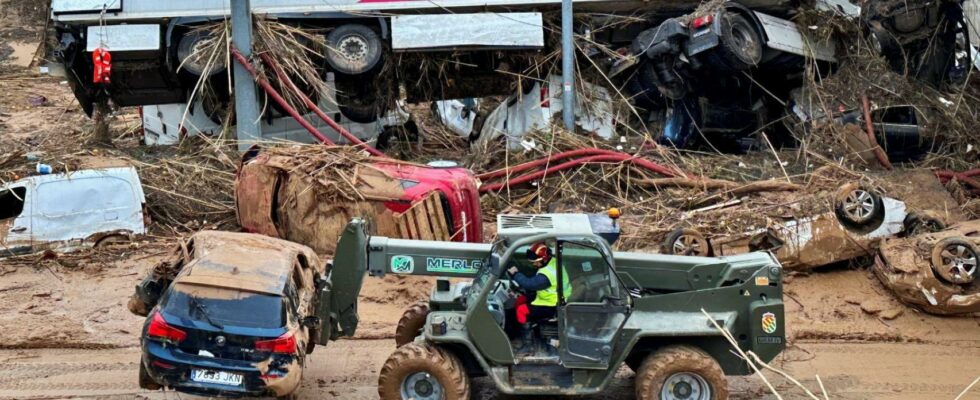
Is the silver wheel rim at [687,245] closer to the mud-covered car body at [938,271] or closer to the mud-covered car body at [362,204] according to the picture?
the mud-covered car body at [938,271]

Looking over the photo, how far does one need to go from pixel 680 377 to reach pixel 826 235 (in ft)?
16.4

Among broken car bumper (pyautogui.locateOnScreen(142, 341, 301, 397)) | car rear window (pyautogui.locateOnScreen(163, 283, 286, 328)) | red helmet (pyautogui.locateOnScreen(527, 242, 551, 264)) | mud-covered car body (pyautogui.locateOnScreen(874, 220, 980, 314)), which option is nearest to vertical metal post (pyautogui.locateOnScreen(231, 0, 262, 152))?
car rear window (pyautogui.locateOnScreen(163, 283, 286, 328))

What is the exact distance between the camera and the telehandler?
319 inches

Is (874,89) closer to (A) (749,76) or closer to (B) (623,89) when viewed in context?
(A) (749,76)

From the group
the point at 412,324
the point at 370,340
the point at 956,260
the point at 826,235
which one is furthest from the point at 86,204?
the point at 956,260

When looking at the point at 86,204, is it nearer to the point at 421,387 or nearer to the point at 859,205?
the point at 421,387

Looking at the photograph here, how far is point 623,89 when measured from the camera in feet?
54.4

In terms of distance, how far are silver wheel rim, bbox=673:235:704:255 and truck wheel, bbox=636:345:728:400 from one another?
4.13 meters

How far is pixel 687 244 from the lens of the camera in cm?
1245

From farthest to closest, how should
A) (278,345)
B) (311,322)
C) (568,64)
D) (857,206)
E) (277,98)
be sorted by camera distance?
(568,64) → (277,98) → (857,206) → (311,322) → (278,345)

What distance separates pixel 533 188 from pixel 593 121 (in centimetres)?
202

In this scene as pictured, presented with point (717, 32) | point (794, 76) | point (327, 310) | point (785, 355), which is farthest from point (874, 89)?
point (327, 310)

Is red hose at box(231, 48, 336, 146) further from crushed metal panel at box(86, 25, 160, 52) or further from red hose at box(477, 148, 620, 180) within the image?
red hose at box(477, 148, 620, 180)

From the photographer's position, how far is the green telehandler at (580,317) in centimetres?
811
